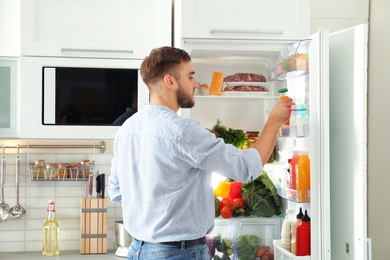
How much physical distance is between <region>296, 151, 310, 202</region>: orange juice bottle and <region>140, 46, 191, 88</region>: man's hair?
2.23 ft

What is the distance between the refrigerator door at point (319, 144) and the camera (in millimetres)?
2537

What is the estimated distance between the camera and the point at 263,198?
124 inches

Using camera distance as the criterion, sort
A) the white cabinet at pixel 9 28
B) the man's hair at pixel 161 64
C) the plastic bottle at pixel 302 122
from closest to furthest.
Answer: the man's hair at pixel 161 64 < the plastic bottle at pixel 302 122 < the white cabinet at pixel 9 28

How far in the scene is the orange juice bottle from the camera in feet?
8.82

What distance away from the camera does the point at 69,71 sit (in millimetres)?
3242

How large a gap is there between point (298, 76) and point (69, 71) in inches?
44.4

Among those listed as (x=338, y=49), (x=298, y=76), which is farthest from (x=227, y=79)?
(x=338, y=49)

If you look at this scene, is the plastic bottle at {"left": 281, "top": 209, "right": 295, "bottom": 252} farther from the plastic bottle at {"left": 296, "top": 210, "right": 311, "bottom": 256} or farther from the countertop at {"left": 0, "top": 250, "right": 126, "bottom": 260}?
the countertop at {"left": 0, "top": 250, "right": 126, "bottom": 260}

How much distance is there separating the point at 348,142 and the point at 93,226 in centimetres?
160

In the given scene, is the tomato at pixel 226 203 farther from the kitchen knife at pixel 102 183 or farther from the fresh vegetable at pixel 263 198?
the kitchen knife at pixel 102 183

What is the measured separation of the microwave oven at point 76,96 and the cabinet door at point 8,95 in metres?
0.07

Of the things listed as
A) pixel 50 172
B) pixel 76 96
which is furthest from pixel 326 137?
pixel 50 172

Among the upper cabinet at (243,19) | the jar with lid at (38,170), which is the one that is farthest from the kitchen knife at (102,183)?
the upper cabinet at (243,19)

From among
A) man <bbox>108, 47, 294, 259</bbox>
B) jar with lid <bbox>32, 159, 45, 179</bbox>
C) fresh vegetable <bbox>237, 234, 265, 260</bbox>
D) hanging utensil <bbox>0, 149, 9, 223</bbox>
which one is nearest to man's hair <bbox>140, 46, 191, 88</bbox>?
man <bbox>108, 47, 294, 259</bbox>
